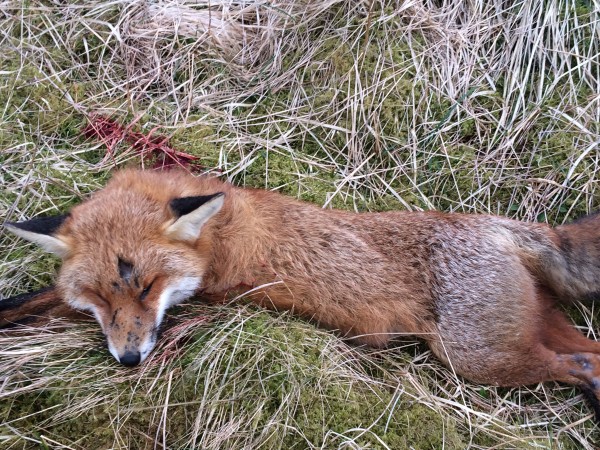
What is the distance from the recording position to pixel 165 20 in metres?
5.38

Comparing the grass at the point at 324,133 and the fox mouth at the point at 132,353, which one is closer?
the fox mouth at the point at 132,353

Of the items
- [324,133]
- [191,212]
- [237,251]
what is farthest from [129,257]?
[324,133]

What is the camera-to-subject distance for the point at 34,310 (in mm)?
3576

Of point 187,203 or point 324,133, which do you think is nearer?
point 187,203

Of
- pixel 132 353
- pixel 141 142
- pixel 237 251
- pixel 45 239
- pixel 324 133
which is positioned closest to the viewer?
pixel 132 353

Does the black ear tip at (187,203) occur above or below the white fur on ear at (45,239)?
above

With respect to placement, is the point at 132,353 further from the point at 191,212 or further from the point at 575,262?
the point at 575,262

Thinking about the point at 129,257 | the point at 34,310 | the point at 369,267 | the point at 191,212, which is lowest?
the point at 34,310

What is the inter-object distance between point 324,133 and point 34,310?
2.66 m

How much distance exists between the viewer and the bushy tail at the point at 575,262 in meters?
3.74

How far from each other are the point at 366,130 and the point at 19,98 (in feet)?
9.84

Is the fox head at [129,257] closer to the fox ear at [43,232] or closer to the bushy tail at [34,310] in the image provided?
the fox ear at [43,232]

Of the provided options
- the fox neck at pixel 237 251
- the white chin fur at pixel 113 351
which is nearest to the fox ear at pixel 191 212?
the fox neck at pixel 237 251

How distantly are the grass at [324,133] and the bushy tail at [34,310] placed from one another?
4.2 inches
